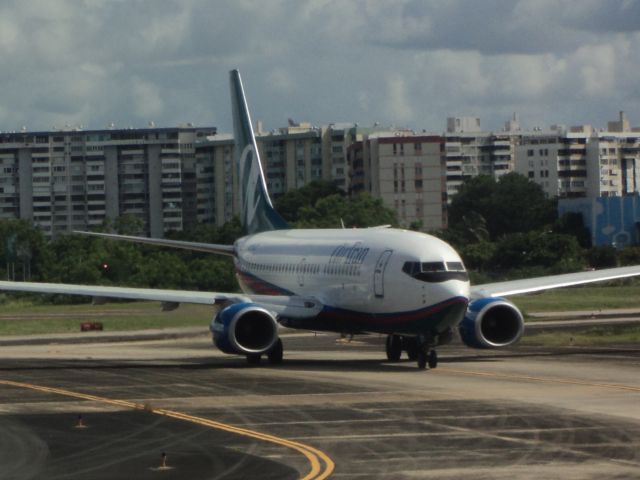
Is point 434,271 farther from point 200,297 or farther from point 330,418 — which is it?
point 330,418

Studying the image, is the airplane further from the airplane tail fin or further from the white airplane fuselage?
the airplane tail fin

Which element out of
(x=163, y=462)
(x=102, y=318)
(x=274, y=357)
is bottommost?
(x=163, y=462)

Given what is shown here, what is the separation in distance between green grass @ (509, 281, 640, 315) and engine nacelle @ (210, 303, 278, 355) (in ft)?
114

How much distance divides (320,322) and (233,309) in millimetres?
3040

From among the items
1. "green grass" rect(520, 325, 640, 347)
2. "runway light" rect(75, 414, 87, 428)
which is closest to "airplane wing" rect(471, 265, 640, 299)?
"green grass" rect(520, 325, 640, 347)

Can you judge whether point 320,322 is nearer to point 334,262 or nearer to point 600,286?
point 334,262

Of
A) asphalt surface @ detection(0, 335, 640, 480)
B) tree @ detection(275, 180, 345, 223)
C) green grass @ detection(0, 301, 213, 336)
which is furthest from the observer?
tree @ detection(275, 180, 345, 223)

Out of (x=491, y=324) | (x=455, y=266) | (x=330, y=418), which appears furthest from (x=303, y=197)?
(x=330, y=418)

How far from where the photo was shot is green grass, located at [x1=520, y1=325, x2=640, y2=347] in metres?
53.1

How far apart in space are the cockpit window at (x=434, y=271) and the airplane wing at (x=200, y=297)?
544 cm

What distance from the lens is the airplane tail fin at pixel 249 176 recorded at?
59.2 meters

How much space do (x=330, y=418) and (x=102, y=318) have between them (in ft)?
161

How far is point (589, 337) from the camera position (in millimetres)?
55688

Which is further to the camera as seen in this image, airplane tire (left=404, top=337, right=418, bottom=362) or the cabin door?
airplane tire (left=404, top=337, right=418, bottom=362)
